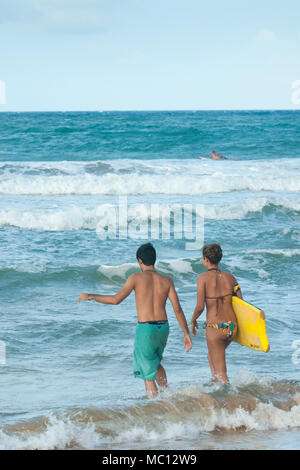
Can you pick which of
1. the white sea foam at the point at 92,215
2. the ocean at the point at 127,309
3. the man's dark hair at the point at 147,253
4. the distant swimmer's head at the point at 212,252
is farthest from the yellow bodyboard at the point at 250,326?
the white sea foam at the point at 92,215

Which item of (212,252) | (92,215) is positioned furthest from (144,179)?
(212,252)

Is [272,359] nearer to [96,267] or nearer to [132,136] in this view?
[96,267]

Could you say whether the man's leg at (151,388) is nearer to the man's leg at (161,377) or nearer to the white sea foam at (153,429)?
the man's leg at (161,377)

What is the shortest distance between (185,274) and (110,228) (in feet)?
11.7

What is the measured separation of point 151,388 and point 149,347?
42 centimetres

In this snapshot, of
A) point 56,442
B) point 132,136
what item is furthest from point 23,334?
point 132,136

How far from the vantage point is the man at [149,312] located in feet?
16.2

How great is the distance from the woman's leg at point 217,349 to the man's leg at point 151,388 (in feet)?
1.81

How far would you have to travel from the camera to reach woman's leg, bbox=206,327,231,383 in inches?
206

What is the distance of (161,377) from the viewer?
525 centimetres

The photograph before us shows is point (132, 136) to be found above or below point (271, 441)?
above

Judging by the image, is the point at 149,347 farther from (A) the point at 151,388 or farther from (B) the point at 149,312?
(A) the point at 151,388

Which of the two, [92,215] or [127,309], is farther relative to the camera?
[92,215]

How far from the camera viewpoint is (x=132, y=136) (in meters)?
35.5
